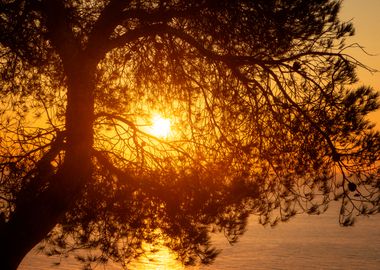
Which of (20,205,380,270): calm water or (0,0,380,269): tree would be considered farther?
(20,205,380,270): calm water

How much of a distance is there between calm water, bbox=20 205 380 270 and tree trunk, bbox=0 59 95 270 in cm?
4033

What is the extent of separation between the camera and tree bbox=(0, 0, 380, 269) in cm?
648

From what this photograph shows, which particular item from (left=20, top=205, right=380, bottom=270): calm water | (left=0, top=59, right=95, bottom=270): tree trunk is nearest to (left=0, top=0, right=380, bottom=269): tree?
(left=0, top=59, right=95, bottom=270): tree trunk

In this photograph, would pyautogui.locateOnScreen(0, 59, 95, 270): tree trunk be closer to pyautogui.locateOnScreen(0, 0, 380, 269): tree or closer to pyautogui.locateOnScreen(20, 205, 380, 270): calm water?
pyautogui.locateOnScreen(0, 0, 380, 269): tree

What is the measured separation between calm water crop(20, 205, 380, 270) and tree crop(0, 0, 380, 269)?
3963cm

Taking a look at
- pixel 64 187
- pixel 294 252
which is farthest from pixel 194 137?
pixel 294 252

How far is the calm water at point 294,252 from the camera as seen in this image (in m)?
57.3

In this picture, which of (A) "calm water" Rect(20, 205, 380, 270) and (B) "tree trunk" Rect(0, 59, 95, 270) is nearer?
(B) "tree trunk" Rect(0, 59, 95, 270)

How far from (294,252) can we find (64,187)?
6714cm

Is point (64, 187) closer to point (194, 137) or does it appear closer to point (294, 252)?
point (194, 137)

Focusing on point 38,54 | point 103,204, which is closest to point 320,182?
point 103,204

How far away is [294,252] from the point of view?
2744 inches

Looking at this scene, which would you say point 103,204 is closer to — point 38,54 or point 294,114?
point 38,54

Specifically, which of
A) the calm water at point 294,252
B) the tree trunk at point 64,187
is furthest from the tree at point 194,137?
the calm water at point 294,252
